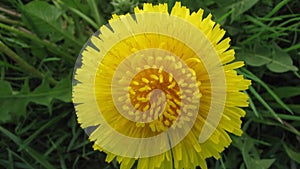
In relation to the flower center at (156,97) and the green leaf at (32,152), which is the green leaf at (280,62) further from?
the green leaf at (32,152)

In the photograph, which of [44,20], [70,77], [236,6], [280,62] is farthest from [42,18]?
[280,62]

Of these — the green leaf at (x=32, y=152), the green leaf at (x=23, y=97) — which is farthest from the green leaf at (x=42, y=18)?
the green leaf at (x=32, y=152)

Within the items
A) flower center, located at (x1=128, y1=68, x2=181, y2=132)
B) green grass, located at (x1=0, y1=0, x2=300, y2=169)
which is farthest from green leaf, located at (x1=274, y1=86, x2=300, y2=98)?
flower center, located at (x1=128, y1=68, x2=181, y2=132)

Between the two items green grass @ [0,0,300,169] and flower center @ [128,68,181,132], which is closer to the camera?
flower center @ [128,68,181,132]

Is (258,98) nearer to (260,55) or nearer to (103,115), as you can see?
(260,55)

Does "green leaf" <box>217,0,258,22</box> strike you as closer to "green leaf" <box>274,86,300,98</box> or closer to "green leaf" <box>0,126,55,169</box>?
"green leaf" <box>274,86,300,98</box>

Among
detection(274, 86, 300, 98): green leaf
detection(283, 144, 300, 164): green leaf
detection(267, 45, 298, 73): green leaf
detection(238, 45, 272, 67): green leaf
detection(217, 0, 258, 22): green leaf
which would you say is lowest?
detection(283, 144, 300, 164): green leaf

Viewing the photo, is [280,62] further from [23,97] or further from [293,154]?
[23,97]
